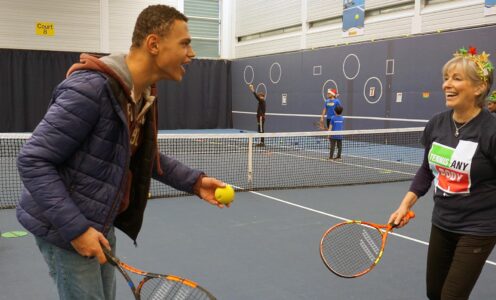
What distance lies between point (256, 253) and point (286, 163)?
19.5ft

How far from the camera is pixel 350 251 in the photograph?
9.89 ft

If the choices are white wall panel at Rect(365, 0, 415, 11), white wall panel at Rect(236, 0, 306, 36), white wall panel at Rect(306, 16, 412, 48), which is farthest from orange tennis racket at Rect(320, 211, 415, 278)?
white wall panel at Rect(236, 0, 306, 36)

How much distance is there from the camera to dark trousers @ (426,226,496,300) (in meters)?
2.21

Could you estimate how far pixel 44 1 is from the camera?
690 inches

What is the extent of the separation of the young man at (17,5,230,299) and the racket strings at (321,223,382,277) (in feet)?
5.09

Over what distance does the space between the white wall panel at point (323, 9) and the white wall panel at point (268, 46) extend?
0.99m

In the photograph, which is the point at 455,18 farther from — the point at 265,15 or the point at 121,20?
the point at 121,20

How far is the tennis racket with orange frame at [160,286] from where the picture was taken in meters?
1.65

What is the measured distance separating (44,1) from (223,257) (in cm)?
1642

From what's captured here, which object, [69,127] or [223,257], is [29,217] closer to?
[69,127]

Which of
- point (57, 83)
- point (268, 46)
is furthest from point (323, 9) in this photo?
point (57, 83)

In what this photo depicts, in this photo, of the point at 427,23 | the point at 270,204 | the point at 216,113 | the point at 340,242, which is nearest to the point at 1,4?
the point at 216,113

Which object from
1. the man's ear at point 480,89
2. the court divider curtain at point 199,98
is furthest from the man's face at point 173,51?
the court divider curtain at point 199,98

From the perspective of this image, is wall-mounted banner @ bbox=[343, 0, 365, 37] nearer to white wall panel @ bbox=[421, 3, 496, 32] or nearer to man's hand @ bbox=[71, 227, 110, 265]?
white wall panel @ bbox=[421, 3, 496, 32]
